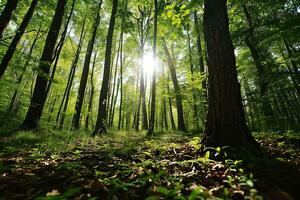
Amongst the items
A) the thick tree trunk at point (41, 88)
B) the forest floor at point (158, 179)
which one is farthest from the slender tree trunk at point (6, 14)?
the forest floor at point (158, 179)

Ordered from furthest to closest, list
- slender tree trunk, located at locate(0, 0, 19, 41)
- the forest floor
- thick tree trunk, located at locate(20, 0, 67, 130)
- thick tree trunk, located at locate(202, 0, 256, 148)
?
thick tree trunk, located at locate(20, 0, 67, 130) < slender tree trunk, located at locate(0, 0, 19, 41) < thick tree trunk, located at locate(202, 0, 256, 148) < the forest floor

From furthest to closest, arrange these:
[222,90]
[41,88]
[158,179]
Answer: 1. [41,88]
2. [222,90]
3. [158,179]

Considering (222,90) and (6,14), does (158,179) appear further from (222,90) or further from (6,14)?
(6,14)

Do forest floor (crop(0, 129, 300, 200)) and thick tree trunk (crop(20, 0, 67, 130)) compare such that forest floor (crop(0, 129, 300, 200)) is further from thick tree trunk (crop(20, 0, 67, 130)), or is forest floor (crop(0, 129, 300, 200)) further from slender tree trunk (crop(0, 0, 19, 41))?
thick tree trunk (crop(20, 0, 67, 130))

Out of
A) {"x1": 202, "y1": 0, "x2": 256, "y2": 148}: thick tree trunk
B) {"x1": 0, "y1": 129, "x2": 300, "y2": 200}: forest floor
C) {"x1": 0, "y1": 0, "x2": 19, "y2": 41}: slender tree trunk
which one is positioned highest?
{"x1": 0, "y1": 0, "x2": 19, "y2": 41}: slender tree trunk

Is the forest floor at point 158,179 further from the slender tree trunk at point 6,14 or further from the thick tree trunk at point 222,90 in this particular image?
the slender tree trunk at point 6,14

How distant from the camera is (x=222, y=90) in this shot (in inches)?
120

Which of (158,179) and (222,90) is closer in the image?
(158,179)

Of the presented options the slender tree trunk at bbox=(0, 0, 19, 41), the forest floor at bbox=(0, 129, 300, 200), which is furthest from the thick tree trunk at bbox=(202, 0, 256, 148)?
the slender tree trunk at bbox=(0, 0, 19, 41)

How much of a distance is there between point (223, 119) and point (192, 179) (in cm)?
139

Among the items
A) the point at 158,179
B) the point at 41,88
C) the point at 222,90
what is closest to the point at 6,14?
the point at 41,88

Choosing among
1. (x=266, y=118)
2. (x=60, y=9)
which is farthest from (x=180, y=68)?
(x=60, y=9)

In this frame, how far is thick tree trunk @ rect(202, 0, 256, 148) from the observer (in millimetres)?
2877

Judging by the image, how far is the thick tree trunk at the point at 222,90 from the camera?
113 inches
